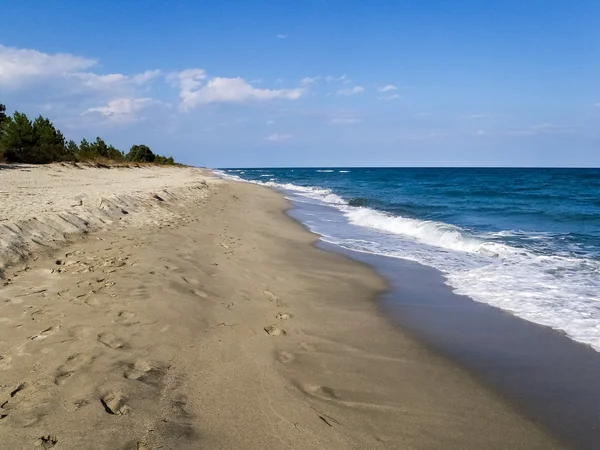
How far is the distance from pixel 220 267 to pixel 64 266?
2475 mm

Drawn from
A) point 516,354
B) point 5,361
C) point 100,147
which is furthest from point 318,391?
point 100,147

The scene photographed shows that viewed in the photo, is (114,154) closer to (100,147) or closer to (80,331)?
(100,147)

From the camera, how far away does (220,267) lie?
7531mm

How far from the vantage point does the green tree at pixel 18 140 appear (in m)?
31.2

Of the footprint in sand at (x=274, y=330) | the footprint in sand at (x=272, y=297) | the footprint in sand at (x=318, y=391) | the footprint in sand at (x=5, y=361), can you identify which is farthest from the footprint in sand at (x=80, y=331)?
the footprint in sand at (x=272, y=297)

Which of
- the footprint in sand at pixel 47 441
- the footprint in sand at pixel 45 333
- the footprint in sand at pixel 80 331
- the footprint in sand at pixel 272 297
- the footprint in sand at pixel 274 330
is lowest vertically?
the footprint in sand at pixel 274 330

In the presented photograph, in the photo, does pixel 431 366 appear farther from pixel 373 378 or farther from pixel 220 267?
pixel 220 267

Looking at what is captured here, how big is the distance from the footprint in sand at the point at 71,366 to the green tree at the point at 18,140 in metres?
34.1

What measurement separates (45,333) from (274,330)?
236 cm

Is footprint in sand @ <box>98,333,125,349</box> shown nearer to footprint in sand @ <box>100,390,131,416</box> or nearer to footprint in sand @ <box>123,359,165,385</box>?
footprint in sand @ <box>123,359,165,385</box>

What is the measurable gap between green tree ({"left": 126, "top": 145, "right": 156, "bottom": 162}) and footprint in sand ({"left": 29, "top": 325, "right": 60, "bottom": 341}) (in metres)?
62.4

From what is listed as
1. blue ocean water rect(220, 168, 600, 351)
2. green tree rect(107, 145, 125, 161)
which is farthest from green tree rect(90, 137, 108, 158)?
blue ocean water rect(220, 168, 600, 351)

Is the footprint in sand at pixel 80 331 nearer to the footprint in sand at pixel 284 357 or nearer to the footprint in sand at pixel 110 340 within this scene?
the footprint in sand at pixel 110 340

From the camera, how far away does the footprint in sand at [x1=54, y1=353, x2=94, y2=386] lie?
3259mm
